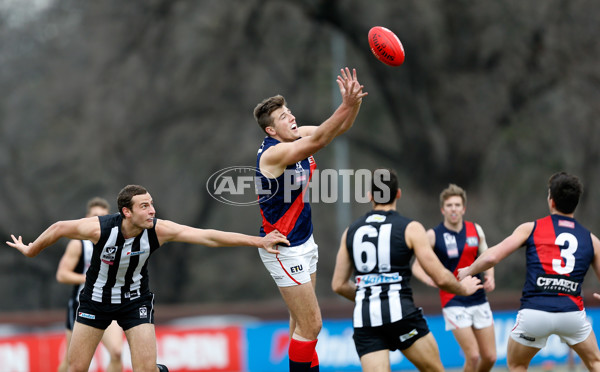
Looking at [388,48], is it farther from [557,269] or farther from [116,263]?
[116,263]

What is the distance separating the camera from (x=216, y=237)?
7.04 m

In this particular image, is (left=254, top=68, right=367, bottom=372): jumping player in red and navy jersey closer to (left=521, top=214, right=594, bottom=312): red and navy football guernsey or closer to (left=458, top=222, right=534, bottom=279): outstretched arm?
(left=458, top=222, right=534, bottom=279): outstretched arm

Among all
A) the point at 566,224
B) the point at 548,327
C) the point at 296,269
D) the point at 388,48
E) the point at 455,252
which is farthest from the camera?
the point at 455,252

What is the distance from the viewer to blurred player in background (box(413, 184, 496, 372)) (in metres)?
8.77

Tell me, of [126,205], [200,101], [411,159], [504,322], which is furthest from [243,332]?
[200,101]

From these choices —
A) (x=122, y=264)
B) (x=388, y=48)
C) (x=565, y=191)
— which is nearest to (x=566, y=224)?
(x=565, y=191)

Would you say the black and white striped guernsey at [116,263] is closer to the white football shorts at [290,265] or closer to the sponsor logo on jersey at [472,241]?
the white football shorts at [290,265]

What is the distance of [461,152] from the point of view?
19.1 m

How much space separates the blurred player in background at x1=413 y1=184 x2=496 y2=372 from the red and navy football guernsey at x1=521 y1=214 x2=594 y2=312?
6.42 feet

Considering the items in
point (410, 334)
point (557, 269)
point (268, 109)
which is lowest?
point (410, 334)

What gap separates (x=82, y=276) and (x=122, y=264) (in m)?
1.90

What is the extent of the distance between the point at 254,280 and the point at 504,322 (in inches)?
512

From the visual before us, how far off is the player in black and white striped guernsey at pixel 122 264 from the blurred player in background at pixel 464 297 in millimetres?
2963

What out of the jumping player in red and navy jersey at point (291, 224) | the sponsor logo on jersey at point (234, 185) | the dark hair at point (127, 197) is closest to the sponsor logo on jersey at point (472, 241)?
the jumping player in red and navy jersey at point (291, 224)
